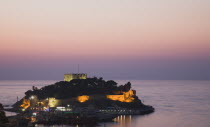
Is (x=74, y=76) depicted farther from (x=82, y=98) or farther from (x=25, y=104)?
(x=25, y=104)

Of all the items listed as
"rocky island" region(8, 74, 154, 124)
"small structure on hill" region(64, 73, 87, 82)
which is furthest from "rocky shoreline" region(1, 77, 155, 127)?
"small structure on hill" region(64, 73, 87, 82)

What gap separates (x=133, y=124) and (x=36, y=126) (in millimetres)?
18448

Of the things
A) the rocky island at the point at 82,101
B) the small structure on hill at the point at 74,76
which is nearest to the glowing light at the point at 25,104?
the rocky island at the point at 82,101

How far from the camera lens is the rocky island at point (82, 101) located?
3028 inches

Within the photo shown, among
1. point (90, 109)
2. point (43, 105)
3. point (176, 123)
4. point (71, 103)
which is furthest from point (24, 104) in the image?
point (176, 123)

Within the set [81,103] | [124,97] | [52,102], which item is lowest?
[81,103]

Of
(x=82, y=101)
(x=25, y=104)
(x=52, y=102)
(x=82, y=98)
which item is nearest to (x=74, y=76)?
(x=82, y=98)

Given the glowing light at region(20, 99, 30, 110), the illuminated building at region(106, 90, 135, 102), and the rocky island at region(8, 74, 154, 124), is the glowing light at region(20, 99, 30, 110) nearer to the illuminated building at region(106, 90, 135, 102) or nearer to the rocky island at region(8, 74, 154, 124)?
the rocky island at region(8, 74, 154, 124)

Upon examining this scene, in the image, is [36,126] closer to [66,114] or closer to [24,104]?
[66,114]

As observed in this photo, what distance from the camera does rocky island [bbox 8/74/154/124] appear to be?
A: 76.9 m

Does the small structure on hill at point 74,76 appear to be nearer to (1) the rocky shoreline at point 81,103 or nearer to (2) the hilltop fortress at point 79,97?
(1) the rocky shoreline at point 81,103

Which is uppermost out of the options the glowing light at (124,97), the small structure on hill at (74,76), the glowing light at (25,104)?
the small structure on hill at (74,76)

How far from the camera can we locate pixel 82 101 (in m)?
88.6

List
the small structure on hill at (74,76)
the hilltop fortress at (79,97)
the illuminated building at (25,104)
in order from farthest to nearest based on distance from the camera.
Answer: the small structure on hill at (74,76) < the illuminated building at (25,104) < the hilltop fortress at (79,97)
